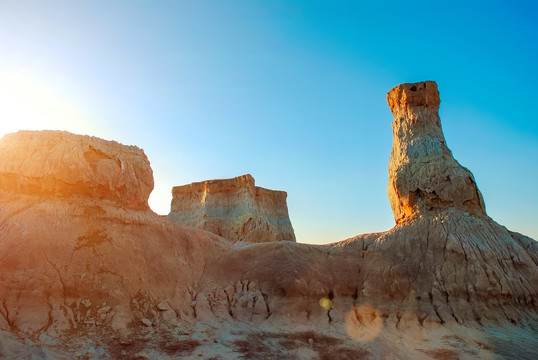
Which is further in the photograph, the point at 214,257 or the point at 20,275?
the point at 214,257

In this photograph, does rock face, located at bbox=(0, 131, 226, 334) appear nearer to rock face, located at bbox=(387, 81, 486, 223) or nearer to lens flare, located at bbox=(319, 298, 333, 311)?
lens flare, located at bbox=(319, 298, 333, 311)

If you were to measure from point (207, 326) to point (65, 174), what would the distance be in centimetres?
770

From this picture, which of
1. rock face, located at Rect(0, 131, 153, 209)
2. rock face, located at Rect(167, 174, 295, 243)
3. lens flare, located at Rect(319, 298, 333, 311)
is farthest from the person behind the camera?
rock face, located at Rect(167, 174, 295, 243)

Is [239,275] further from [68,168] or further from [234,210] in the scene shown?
[234,210]

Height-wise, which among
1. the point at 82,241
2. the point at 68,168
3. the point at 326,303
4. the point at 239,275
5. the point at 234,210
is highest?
the point at 234,210

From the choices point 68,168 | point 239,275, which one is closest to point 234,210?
point 239,275

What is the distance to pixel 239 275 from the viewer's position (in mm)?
14984

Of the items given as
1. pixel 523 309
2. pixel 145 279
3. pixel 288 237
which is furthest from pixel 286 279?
pixel 288 237

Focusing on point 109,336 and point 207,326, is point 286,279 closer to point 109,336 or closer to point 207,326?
point 207,326

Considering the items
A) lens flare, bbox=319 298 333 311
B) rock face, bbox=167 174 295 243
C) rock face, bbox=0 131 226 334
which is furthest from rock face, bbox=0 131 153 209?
rock face, bbox=167 174 295 243

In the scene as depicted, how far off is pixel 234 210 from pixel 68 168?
25338mm

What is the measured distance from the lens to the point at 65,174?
1314cm

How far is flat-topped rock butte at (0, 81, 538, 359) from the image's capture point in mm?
10445

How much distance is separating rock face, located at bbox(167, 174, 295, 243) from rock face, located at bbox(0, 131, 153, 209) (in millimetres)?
21275
